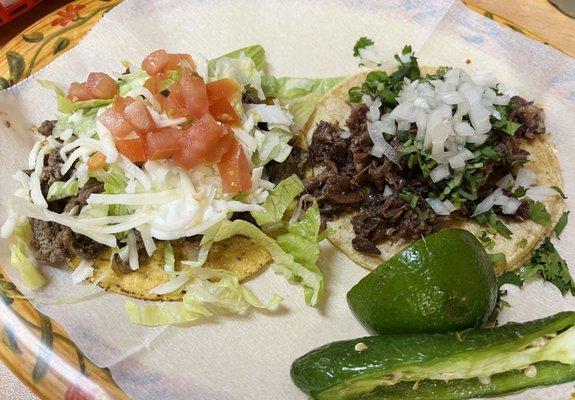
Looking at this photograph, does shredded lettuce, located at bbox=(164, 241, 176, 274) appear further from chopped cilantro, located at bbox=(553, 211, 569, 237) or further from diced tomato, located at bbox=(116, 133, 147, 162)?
chopped cilantro, located at bbox=(553, 211, 569, 237)

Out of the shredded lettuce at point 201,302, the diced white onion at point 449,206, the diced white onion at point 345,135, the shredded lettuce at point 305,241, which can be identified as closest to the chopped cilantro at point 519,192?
the diced white onion at point 449,206

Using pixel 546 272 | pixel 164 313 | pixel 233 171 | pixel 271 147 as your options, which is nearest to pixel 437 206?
pixel 546 272

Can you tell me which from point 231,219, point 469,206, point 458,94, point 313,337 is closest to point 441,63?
point 458,94

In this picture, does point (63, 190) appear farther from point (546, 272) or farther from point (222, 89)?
point (546, 272)

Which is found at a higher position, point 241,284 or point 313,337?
point 241,284

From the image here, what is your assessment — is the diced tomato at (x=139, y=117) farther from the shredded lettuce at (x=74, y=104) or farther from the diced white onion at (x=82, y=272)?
the diced white onion at (x=82, y=272)

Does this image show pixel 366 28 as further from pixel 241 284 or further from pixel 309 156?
pixel 241 284
